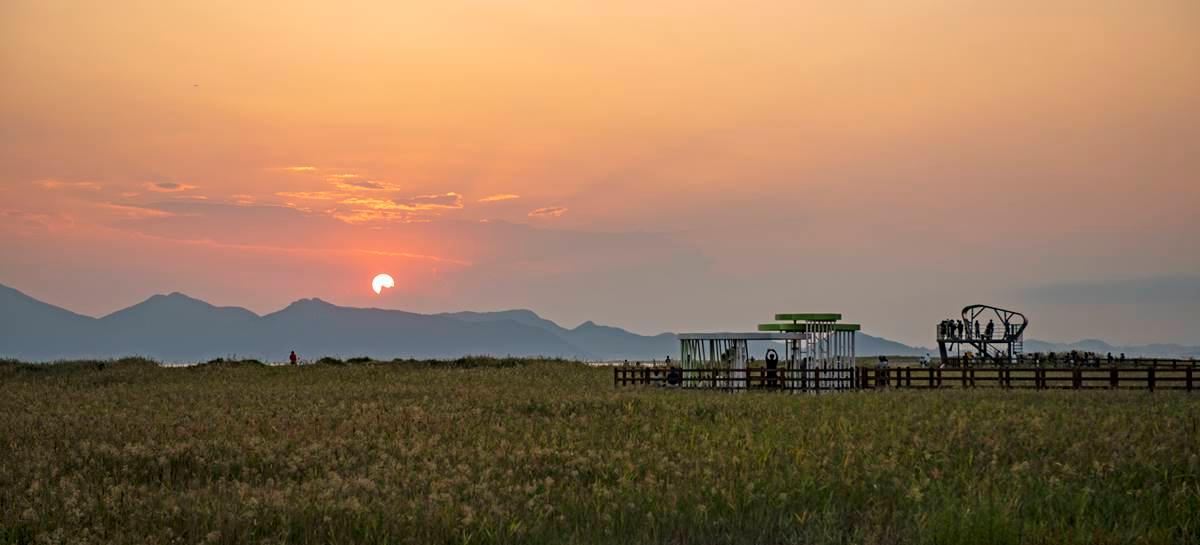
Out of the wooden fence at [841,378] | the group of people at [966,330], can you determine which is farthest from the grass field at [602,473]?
the group of people at [966,330]

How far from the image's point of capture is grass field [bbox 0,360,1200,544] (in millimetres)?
15352

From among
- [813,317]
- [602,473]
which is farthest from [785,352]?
[602,473]

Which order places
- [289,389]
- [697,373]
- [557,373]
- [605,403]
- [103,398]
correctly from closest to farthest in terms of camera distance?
1. [605,403]
2. [103,398]
3. [289,389]
4. [697,373]
5. [557,373]

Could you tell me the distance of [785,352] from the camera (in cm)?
4975

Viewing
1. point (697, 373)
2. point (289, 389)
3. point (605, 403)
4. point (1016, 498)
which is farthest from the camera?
point (697, 373)

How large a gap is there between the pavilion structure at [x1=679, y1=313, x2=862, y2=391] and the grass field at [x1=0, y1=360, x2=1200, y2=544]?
43.4 ft

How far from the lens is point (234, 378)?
54.2 m

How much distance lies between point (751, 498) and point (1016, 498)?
3.84 m

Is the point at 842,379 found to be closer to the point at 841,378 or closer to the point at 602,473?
the point at 841,378

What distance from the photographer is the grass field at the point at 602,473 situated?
50.4ft

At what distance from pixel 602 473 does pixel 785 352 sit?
31.5 metres

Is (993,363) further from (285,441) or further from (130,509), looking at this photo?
(130,509)

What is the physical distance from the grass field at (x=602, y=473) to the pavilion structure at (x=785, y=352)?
1322 centimetres

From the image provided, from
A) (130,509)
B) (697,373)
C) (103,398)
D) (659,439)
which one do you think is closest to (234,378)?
(103,398)
